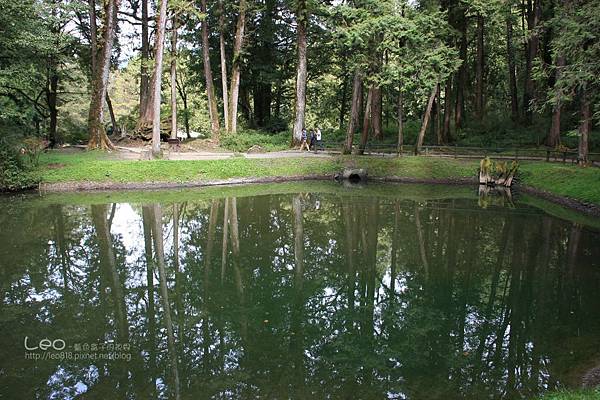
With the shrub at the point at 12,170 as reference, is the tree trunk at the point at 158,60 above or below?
above

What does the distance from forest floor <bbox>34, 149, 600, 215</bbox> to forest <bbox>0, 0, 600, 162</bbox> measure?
1632mm

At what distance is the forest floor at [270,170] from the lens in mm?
23047

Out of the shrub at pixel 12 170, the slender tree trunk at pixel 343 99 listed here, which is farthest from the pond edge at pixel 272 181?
the slender tree trunk at pixel 343 99

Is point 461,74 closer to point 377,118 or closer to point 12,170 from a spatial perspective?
point 377,118

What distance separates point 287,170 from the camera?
29.8m

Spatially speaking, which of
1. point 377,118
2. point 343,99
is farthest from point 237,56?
point 343,99

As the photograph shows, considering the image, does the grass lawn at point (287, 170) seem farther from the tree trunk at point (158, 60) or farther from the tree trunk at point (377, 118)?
the tree trunk at point (377, 118)

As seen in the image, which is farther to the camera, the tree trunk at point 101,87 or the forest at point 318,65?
the tree trunk at point 101,87

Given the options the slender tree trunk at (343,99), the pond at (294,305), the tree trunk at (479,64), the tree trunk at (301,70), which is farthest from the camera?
the slender tree trunk at (343,99)

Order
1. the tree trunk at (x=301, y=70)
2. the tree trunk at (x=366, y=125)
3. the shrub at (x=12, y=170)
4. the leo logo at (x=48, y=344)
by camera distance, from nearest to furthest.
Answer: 1. the leo logo at (x=48, y=344)
2. the shrub at (x=12, y=170)
3. the tree trunk at (x=366, y=125)
4. the tree trunk at (x=301, y=70)

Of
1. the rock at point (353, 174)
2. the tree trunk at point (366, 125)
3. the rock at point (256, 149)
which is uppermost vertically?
the tree trunk at point (366, 125)

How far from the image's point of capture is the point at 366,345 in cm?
854

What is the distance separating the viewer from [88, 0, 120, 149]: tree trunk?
28.1 metres

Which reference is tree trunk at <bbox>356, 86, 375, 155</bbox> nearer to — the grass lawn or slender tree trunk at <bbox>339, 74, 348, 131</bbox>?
the grass lawn
